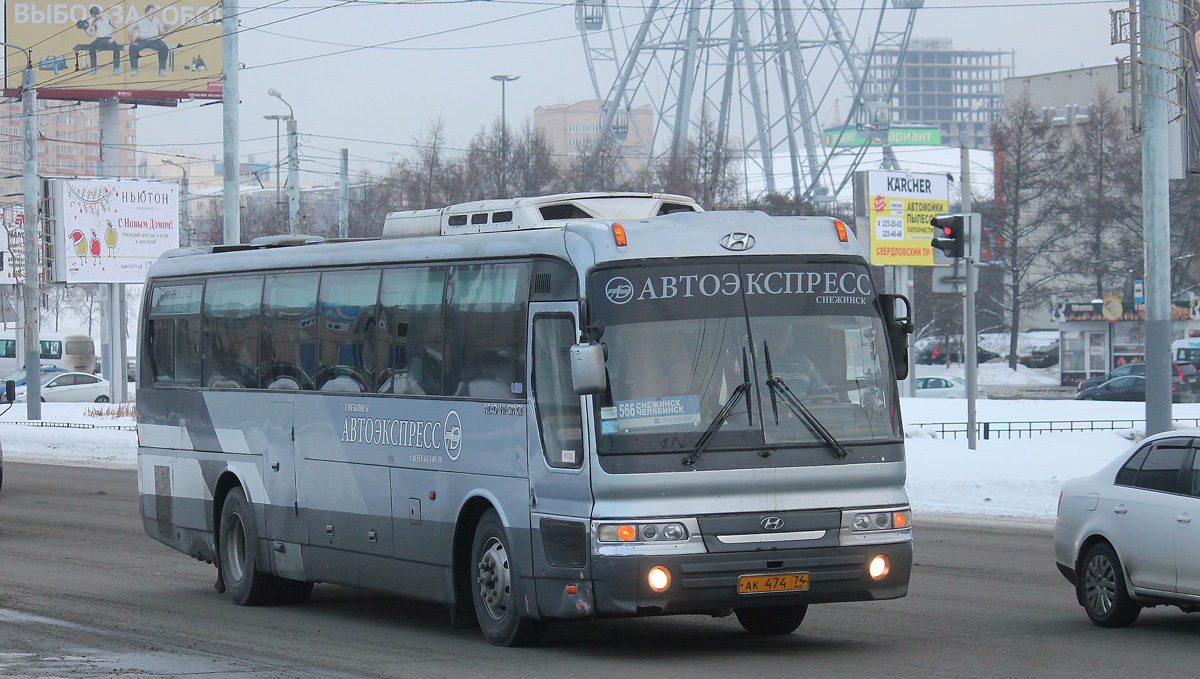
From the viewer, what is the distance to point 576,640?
9766 millimetres

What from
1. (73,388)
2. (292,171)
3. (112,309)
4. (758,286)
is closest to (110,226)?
(112,309)

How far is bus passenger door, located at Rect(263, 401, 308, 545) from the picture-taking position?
39.0 ft

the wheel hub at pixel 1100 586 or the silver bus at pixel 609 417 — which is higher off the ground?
the silver bus at pixel 609 417

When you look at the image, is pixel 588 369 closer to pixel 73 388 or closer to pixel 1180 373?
pixel 1180 373

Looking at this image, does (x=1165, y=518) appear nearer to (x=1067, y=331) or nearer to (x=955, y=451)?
(x=955, y=451)

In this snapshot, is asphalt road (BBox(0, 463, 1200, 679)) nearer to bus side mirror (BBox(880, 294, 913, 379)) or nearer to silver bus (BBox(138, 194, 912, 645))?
silver bus (BBox(138, 194, 912, 645))

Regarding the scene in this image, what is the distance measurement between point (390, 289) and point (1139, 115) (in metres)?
11.5

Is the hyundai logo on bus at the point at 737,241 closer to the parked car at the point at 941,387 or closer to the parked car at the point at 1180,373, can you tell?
the parked car at the point at 941,387

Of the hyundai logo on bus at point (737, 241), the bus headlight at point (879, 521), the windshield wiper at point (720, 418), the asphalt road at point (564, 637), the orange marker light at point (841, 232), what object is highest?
the orange marker light at point (841, 232)

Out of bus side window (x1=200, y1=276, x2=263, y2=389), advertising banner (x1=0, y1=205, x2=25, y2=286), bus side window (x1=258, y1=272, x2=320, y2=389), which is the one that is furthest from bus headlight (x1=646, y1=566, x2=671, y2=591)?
advertising banner (x1=0, y1=205, x2=25, y2=286)

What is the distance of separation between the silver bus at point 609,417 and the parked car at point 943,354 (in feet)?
209

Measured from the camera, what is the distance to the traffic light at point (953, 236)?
2148 centimetres

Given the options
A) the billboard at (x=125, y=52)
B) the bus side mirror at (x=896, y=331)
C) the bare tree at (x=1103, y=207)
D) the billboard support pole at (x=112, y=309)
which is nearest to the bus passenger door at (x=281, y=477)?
the bus side mirror at (x=896, y=331)

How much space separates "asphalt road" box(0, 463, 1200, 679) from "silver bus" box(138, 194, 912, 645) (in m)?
0.36
